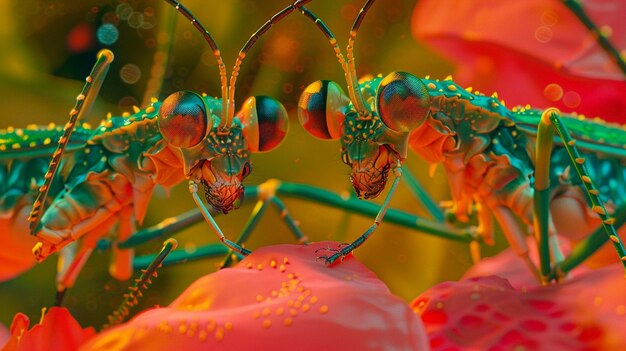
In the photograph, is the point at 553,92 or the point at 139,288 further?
the point at 553,92

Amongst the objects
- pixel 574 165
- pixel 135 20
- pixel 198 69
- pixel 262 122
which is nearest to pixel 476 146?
pixel 574 165

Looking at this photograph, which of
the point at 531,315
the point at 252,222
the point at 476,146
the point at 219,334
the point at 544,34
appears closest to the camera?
the point at 219,334

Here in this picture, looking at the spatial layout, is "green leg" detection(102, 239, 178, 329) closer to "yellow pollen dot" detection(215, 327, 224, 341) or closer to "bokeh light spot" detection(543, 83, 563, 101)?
"yellow pollen dot" detection(215, 327, 224, 341)

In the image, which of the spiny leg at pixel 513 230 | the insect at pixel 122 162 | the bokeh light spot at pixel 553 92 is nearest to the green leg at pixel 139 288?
the insect at pixel 122 162

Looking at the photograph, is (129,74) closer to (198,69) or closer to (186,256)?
(198,69)

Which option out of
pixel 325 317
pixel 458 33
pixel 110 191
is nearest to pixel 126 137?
pixel 110 191

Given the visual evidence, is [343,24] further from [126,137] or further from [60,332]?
[60,332]

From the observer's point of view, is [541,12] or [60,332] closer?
[60,332]
